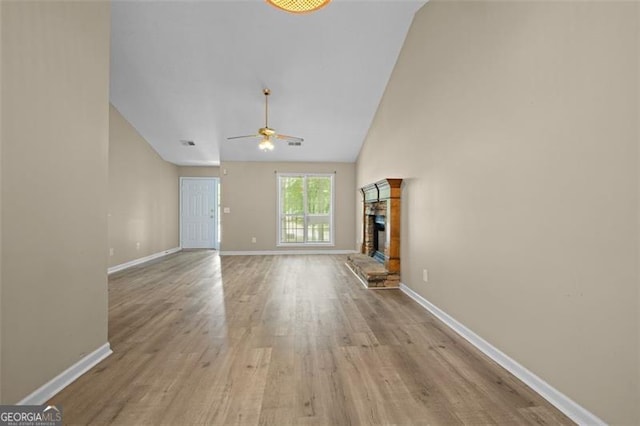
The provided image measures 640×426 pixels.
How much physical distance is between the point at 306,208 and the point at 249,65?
157 inches

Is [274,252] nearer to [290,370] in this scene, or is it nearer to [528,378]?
[290,370]

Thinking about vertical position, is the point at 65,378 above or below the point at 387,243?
below

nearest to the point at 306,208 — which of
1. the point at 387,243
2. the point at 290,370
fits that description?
the point at 387,243

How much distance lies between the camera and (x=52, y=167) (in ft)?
5.30

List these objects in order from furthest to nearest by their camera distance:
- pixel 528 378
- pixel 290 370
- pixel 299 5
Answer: pixel 290 370
pixel 528 378
pixel 299 5

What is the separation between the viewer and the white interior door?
8266 millimetres

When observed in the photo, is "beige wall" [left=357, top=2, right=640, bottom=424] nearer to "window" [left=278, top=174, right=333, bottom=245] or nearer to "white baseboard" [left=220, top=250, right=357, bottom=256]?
"white baseboard" [left=220, top=250, right=357, bottom=256]

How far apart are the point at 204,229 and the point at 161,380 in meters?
7.07

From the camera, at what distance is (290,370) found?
1.87 m

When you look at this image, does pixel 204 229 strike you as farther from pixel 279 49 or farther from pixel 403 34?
pixel 403 34

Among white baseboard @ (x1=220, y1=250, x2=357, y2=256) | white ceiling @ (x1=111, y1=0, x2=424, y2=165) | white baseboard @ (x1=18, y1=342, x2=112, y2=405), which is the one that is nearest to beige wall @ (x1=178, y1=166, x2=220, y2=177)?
white ceiling @ (x1=111, y1=0, x2=424, y2=165)

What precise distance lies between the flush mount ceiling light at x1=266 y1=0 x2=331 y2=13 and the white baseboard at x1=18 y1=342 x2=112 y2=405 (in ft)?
7.70

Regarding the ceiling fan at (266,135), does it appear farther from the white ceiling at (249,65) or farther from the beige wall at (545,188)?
the beige wall at (545,188)

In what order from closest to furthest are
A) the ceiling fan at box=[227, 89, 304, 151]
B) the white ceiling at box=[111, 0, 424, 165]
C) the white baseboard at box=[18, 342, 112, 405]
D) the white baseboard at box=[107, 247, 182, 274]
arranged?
the white baseboard at box=[18, 342, 112, 405] < the white ceiling at box=[111, 0, 424, 165] < the ceiling fan at box=[227, 89, 304, 151] < the white baseboard at box=[107, 247, 182, 274]
